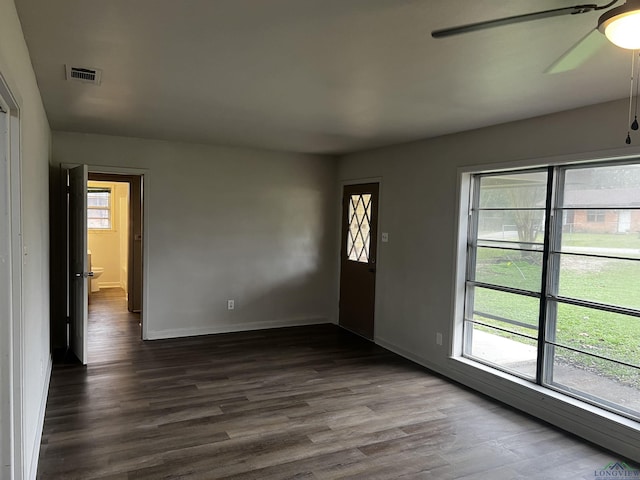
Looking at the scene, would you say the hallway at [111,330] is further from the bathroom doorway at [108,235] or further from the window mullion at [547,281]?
the window mullion at [547,281]

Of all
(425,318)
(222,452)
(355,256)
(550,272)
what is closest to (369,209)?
(355,256)

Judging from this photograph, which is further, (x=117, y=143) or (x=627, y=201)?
(x=117, y=143)

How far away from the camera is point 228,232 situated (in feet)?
19.0

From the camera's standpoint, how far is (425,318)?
4.78m

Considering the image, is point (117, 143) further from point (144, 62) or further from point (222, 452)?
point (222, 452)

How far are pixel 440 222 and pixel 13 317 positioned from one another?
11.9 ft

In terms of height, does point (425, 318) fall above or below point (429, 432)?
above

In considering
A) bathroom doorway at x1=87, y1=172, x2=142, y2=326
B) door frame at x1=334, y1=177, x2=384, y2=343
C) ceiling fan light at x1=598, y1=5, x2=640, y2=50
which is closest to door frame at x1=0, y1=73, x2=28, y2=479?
ceiling fan light at x1=598, y1=5, x2=640, y2=50

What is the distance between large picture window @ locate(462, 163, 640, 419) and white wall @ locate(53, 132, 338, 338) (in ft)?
8.05

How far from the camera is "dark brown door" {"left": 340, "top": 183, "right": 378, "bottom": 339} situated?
18.6 feet

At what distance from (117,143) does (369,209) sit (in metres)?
3.01

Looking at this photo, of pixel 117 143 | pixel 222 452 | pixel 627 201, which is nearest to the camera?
pixel 222 452

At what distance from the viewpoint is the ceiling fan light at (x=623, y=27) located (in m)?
1.36

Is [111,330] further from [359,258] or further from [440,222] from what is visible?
[440,222]
